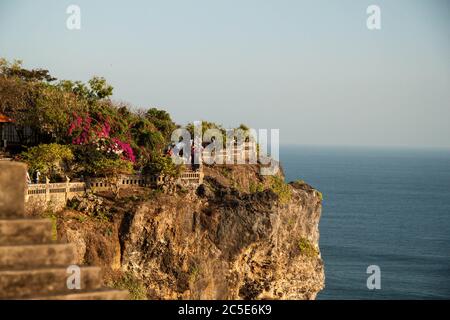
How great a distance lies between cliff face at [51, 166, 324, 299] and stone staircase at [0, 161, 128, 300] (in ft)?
111

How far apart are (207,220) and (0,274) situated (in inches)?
1622

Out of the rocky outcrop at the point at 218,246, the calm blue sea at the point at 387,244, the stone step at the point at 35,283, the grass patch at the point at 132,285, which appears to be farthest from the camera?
the calm blue sea at the point at 387,244

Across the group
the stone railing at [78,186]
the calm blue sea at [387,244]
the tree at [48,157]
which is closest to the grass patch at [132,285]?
the stone railing at [78,186]

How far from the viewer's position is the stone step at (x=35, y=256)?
8.12 meters

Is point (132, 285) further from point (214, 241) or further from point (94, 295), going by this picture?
point (94, 295)

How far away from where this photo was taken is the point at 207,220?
49.1 m

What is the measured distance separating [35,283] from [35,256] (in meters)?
0.25

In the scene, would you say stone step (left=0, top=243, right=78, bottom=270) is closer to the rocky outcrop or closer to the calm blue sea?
the rocky outcrop

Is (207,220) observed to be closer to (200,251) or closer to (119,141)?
(200,251)

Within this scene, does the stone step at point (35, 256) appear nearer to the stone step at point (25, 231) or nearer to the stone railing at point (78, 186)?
the stone step at point (25, 231)

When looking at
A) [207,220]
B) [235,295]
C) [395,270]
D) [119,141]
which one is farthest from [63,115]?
[395,270]

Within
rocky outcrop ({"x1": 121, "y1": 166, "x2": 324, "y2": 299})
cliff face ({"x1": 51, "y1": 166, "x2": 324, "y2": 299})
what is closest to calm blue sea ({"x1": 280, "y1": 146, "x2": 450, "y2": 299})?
cliff face ({"x1": 51, "y1": 166, "x2": 324, "y2": 299})

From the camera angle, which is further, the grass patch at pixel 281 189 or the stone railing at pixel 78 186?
the grass patch at pixel 281 189

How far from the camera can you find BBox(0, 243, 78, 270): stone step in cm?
812
